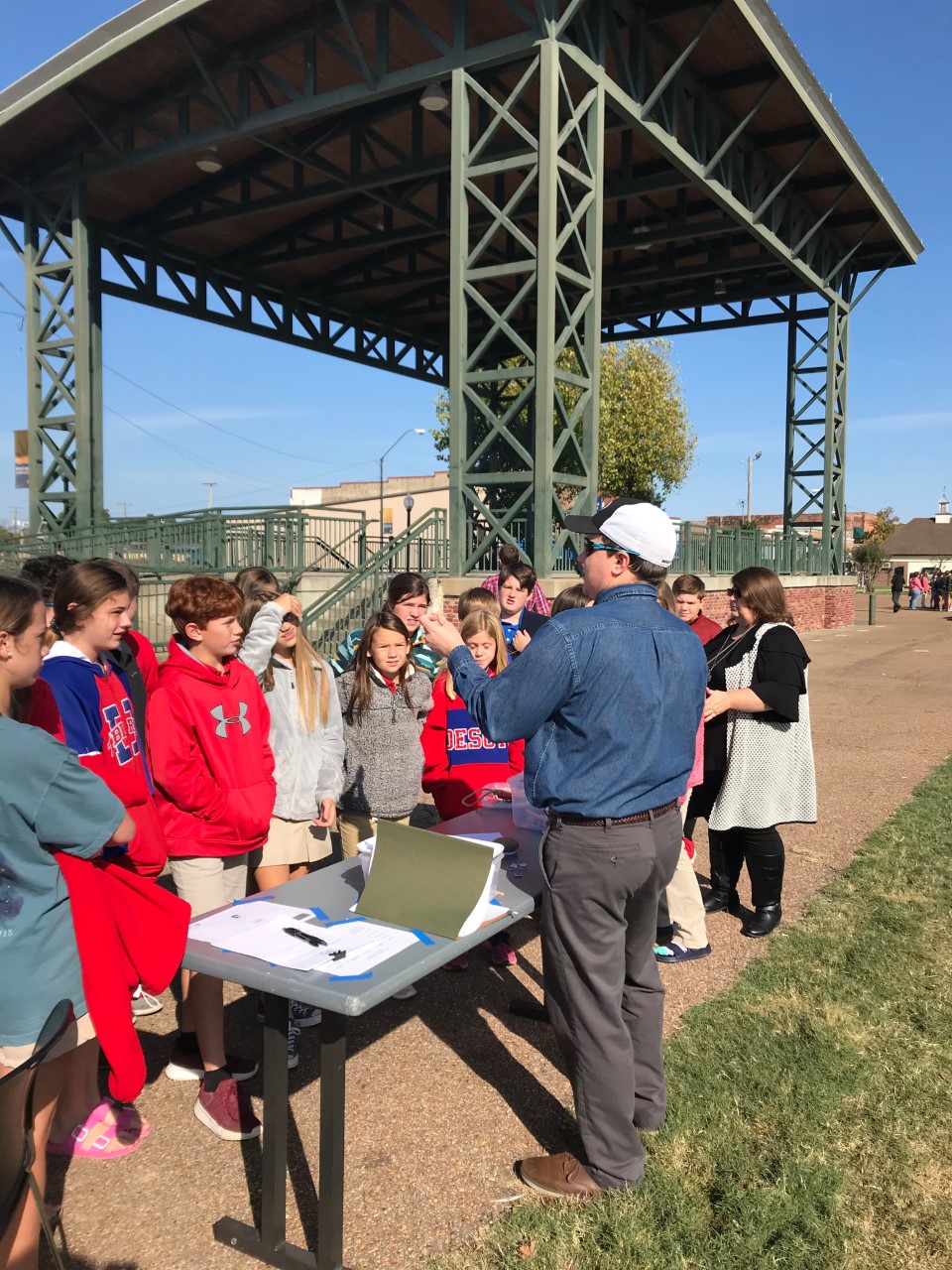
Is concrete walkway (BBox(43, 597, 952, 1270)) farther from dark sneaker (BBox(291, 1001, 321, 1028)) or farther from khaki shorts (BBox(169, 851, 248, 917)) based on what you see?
khaki shorts (BBox(169, 851, 248, 917))

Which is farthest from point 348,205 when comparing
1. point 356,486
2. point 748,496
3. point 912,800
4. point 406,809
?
point 356,486

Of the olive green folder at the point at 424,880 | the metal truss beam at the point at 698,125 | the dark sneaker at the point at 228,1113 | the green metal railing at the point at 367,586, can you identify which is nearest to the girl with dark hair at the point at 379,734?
the dark sneaker at the point at 228,1113

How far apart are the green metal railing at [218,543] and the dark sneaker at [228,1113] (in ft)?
37.2

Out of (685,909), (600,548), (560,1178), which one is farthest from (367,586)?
(560,1178)

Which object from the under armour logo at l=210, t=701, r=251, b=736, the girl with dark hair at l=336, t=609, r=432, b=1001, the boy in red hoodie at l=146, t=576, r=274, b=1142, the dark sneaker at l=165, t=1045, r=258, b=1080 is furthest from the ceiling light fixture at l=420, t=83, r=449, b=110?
the dark sneaker at l=165, t=1045, r=258, b=1080

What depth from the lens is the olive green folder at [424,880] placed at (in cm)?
273

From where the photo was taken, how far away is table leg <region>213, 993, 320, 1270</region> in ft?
8.45

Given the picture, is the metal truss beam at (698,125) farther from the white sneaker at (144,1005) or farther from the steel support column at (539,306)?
the white sneaker at (144,1005)

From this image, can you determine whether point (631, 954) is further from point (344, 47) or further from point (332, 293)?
point (332, 293)

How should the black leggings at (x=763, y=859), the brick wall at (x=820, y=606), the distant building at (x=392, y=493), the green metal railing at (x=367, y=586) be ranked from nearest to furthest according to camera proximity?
the black leggings at (x=763, y=859) < the green metal railing at (x=367, y=586) < the brick wall at (x=820, y=606) < the distant building at (x=392, y=493)

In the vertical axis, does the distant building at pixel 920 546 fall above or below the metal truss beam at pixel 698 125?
below

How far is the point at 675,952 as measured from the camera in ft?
15.5

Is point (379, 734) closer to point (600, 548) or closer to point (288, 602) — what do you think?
point (288, 602)

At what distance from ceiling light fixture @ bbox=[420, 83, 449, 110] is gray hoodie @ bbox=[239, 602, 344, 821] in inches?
413
